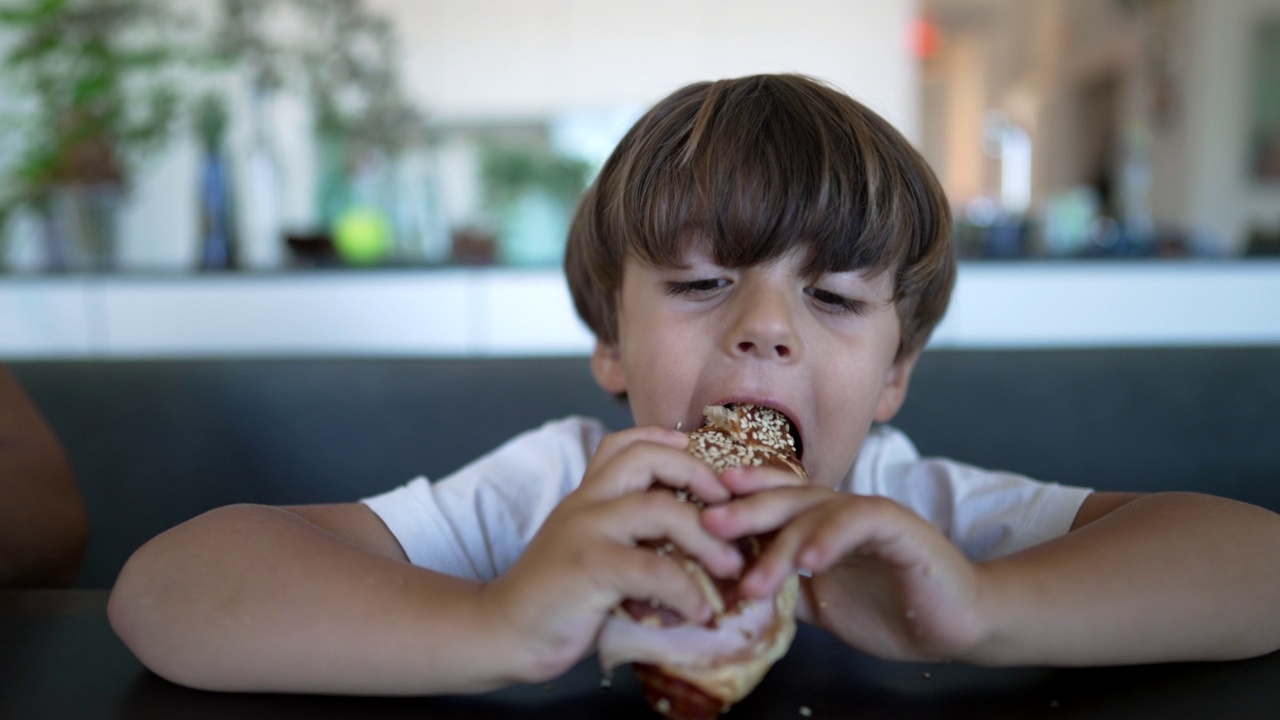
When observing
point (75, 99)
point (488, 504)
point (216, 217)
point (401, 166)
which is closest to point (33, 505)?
point (488, 504)

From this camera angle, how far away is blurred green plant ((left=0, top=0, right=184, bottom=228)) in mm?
2471

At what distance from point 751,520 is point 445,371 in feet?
2.79

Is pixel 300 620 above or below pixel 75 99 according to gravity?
below

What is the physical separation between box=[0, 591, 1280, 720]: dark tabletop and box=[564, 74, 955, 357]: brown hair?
353mm

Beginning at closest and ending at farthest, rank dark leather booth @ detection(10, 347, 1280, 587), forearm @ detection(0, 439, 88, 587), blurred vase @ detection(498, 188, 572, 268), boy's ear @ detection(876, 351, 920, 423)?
forearm @ detection(0, 439, 88, 587)
boy's ear @ detection(876, 351, 920, 423)
dark leather booth @ detection(10, 347, 1280, 587)
blurred vase @ detection(498, 188, 572, 268)

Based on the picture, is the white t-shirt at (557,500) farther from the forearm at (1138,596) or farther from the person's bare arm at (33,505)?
the person's bare arm at (33,505)

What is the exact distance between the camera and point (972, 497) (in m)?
0.84

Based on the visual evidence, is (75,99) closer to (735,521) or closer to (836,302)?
(836,302)

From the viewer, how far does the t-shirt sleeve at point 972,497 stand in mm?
765

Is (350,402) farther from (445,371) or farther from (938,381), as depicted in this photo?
(938,381)

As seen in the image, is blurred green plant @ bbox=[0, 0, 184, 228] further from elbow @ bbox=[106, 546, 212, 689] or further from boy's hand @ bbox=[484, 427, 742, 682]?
boy's hand @ bbox=[484, 427, 742, 682]

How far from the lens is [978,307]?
2.07 metres

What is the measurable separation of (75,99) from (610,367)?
2386mm

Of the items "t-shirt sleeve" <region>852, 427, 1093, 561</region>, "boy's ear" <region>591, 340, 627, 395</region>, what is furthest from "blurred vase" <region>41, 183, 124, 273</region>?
"t-shirt sleeve" <region>852, 427, 1093, 561</region>
